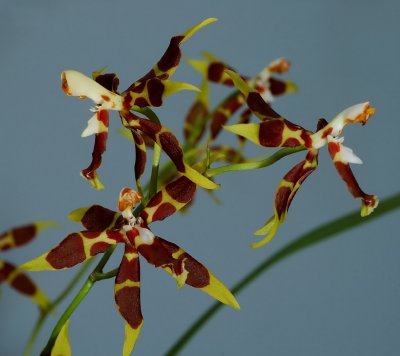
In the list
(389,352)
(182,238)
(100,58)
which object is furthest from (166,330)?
(100,58)

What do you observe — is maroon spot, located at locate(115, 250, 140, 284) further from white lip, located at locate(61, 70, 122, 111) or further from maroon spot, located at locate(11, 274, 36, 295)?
maroon spot, located at locate(11, 274, 36, 295)

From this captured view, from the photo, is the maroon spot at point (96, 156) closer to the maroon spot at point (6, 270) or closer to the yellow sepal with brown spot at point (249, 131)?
the yellow sepal with brown spot at point (249, 131)

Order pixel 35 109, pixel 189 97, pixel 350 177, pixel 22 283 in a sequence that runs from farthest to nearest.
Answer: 1. pixel 189 97
2. pixel 35 109
3. pixel 22 283
4. pixel 350 177

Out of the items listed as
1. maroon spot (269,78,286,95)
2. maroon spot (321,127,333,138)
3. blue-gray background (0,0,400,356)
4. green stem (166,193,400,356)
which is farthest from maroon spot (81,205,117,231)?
blue-gray background (0,0,400,356)

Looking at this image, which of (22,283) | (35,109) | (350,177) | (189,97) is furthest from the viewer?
(189,97)

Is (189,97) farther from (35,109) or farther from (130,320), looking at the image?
(130,320)

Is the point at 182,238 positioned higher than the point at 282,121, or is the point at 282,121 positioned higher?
the point at 282,121
